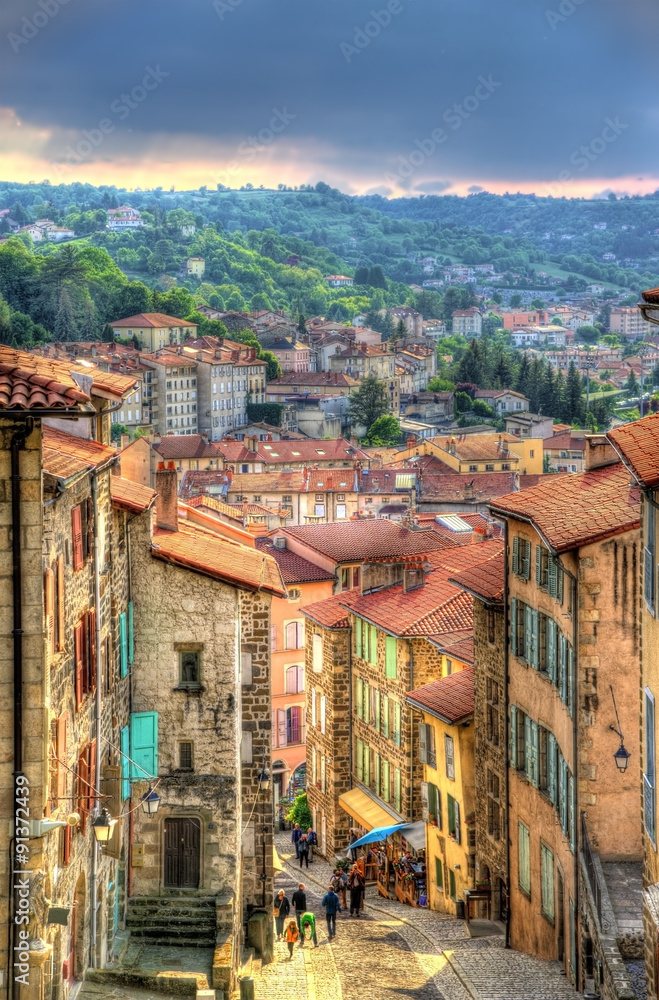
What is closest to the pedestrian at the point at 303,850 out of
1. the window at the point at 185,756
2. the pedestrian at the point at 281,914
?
the pedestrian at the point at 281,914

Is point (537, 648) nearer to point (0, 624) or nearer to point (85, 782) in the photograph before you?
point (85, 782)

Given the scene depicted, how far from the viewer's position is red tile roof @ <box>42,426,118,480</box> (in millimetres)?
20033

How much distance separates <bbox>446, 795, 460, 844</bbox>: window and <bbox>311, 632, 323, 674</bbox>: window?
1160 centimetres

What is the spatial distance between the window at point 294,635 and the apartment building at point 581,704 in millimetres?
33035

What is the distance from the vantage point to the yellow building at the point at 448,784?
35156mm

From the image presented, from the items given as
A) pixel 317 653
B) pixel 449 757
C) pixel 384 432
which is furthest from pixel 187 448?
pixel 449 757

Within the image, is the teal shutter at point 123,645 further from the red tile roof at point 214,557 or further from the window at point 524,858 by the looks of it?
the window at point 524,858

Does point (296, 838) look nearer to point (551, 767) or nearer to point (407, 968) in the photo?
point (407, 968)

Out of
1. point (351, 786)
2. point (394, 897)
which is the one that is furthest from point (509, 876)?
point (351, 786)

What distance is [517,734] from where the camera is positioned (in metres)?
30.3

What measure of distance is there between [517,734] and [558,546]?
19.7 ft

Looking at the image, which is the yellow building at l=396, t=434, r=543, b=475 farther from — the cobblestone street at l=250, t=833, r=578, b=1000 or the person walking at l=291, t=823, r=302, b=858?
the cobblestone street at l=250, t=833, r=578, b=1000

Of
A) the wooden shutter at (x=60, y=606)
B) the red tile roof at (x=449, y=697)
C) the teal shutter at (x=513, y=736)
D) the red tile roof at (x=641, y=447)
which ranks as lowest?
the red tile roof at (x=449, y=697)

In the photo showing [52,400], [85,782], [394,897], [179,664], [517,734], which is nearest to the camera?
[52,400]
